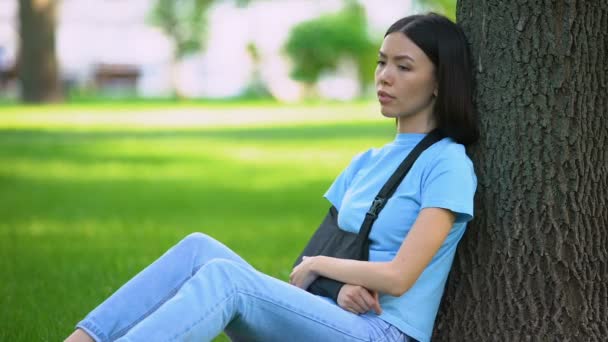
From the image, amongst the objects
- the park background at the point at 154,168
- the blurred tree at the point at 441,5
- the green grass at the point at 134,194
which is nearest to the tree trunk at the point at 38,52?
the park background at the point at 154,168

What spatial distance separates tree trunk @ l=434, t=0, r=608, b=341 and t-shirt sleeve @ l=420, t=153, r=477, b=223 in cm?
28

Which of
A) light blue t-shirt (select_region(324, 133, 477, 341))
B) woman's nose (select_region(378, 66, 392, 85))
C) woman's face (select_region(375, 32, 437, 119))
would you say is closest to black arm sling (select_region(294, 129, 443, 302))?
light blue t-shirt (select_region(324, 133, 477, 341))

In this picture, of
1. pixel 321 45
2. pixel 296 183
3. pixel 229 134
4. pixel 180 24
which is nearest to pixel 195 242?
pixel 296 183

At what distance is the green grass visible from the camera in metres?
6.23

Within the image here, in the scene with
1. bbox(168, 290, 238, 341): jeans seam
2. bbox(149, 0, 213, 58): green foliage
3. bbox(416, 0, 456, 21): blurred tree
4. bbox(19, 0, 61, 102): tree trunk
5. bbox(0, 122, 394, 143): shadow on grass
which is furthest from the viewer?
bbox(149, 0, 213, 58): green foliage

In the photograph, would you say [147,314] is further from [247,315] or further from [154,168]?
[154,168]

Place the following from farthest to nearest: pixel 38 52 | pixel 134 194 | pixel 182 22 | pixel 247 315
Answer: pixel 182 22
pixel 38 52
pixel 134 194
pixel 247 315

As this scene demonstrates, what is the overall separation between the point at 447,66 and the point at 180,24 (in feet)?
162

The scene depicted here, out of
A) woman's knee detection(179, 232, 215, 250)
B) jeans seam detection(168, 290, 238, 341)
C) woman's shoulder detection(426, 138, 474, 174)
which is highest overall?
woman's shoulder detection(426, 138, 474, 174)

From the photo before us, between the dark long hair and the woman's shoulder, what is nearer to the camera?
the woman's shoulder

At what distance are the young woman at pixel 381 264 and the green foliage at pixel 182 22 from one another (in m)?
47.4

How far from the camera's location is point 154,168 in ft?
44.0

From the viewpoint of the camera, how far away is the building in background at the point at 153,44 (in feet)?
160

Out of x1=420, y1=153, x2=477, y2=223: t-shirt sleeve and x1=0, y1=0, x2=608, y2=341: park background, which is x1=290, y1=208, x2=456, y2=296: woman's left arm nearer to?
x1=420, y1=153, x2=477, y2=223: t-shirt sleeve
